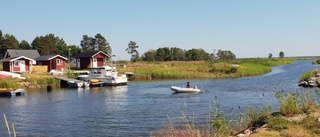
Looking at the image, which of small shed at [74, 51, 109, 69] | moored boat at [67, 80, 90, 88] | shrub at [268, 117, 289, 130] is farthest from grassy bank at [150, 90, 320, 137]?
small shed at [74, 51, 109, 69]

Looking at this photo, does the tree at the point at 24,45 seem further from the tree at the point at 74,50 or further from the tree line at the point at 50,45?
the tree at the point at 74,50

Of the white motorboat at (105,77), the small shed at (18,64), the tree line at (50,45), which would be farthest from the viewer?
the tree line at (50,45)

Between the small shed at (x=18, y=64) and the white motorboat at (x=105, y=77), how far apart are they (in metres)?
9.00

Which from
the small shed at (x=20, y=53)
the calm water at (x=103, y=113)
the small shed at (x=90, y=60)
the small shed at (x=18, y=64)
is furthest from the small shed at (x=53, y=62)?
the calm water at (x=103, y=113)

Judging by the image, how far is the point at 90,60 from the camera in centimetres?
5572

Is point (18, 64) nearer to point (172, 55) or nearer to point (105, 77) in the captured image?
point (105, 77)

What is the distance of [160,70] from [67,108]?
3109 cm

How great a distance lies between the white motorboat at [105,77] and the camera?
1678 inches

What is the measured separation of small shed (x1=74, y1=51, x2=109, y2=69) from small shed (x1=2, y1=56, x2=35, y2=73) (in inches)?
368

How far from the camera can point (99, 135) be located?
51.3 feet

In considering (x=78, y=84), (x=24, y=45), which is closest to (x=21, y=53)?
(x=78, y=84)

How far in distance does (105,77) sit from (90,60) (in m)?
12.6

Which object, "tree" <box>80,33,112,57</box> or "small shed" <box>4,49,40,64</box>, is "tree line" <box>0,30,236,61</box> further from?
"small shed" <box>4,49,40,64</box>

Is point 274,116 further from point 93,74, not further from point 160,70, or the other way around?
point 160,70
